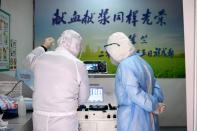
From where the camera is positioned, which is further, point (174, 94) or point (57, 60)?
point (174, 94)

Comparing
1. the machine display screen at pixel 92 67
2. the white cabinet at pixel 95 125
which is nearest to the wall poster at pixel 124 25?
the machine display screen at pixel 92 67

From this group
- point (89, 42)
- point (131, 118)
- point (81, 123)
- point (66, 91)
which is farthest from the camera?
point (89, 42)

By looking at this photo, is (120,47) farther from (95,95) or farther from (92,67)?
(92,67)

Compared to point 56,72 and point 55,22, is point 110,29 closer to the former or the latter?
point 55,22

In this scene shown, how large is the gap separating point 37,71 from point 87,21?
1.81 m

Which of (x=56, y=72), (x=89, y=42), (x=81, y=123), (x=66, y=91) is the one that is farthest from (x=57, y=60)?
(x=89, y=42)

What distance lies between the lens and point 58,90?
6.89 feet

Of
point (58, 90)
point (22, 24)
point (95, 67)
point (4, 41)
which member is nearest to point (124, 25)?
point (95, 67)

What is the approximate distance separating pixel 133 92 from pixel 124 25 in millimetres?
1846

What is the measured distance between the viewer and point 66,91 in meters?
2.11

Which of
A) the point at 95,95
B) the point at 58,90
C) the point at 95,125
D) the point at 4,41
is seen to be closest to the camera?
the point at 58,90

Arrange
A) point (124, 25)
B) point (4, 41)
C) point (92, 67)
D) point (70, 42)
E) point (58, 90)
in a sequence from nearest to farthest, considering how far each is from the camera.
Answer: point (58, 90) → point (70, 42) → point (4, 41) → point (92, 67) → point (124, 25)

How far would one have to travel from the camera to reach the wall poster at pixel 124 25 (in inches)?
151

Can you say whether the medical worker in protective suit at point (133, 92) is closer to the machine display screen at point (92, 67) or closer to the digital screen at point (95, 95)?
the digital screen at point (95, 95)
